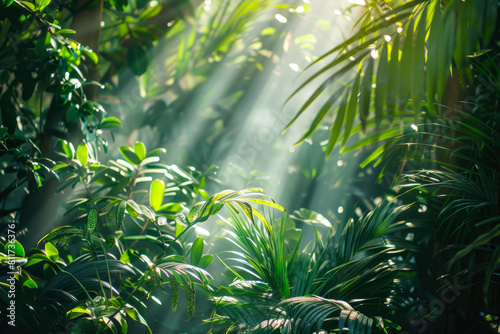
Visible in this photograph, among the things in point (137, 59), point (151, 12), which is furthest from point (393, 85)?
point (151, 12)

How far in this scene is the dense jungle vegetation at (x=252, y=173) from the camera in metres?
0.81

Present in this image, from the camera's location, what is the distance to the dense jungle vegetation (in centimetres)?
81

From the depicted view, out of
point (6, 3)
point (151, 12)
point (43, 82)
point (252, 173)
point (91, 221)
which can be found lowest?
point (91, 221)

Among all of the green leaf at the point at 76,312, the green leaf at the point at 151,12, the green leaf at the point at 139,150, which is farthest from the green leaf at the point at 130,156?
the green leaf at the point at 151,12

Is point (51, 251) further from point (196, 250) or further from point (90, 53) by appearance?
point (90, 53)

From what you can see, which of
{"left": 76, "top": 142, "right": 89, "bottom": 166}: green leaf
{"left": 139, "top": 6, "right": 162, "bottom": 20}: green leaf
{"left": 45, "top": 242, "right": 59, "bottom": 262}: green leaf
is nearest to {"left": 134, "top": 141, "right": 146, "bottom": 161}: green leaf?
{"left": 76, "top": 142, "right": 89, "bottom": 166}: green leaf

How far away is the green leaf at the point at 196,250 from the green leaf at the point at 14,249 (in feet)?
1.47

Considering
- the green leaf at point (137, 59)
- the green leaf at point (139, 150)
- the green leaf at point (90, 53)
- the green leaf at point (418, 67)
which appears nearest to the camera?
the green leaf at point (418, 67)

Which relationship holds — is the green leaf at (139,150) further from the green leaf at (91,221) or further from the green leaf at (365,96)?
the green leaf at (365,96)

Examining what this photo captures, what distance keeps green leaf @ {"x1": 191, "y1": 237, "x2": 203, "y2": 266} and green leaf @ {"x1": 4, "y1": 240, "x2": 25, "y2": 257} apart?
0.45 meters

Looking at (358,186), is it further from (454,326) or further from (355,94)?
(355,94)

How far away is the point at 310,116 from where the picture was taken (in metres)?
1.79

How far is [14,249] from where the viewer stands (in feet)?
2.85

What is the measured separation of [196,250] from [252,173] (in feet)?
1.64
